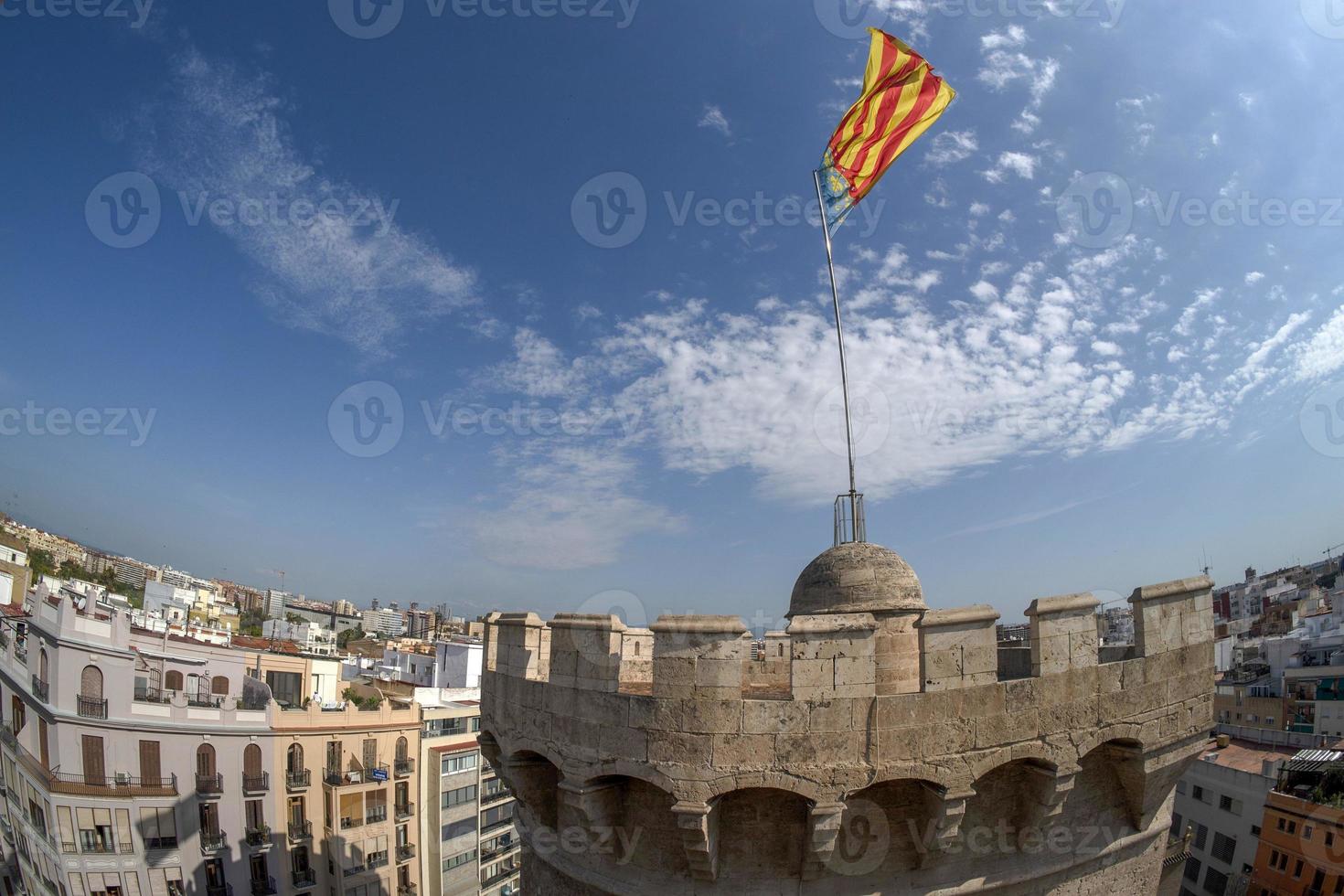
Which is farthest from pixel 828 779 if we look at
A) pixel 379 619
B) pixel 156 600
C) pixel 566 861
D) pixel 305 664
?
pixel 379 619

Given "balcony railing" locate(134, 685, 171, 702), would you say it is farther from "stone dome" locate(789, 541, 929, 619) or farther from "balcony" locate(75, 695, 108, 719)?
"stone dome" locate(789, 541, 929, 619)

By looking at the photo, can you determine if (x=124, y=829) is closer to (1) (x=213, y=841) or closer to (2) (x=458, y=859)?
(1) (x=213, y=841)

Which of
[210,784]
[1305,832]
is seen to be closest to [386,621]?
[210,784]

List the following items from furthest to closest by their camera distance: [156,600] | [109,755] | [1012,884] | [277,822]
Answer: [156,600], [277,822], [109,755], [1012,884]

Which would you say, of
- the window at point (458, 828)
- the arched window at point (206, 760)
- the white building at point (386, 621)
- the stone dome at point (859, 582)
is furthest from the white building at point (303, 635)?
the white building at point (386, 621)

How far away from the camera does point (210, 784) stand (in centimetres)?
2970

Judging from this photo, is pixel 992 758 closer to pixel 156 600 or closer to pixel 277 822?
pixel 277 822

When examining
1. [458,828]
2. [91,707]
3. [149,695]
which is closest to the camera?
[91,707]

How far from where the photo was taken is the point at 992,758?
6.16 meters

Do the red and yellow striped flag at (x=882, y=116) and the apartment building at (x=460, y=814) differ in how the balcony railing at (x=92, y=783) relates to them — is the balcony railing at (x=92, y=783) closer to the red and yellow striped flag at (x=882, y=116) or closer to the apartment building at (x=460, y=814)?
the apartment building at (x=460, y=814)

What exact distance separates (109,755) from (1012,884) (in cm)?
3635

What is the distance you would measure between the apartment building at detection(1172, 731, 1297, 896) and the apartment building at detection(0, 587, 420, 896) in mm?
43712

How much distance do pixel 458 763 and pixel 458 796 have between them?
2.04m

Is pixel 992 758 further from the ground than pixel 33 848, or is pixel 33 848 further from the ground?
pixel 992 758
